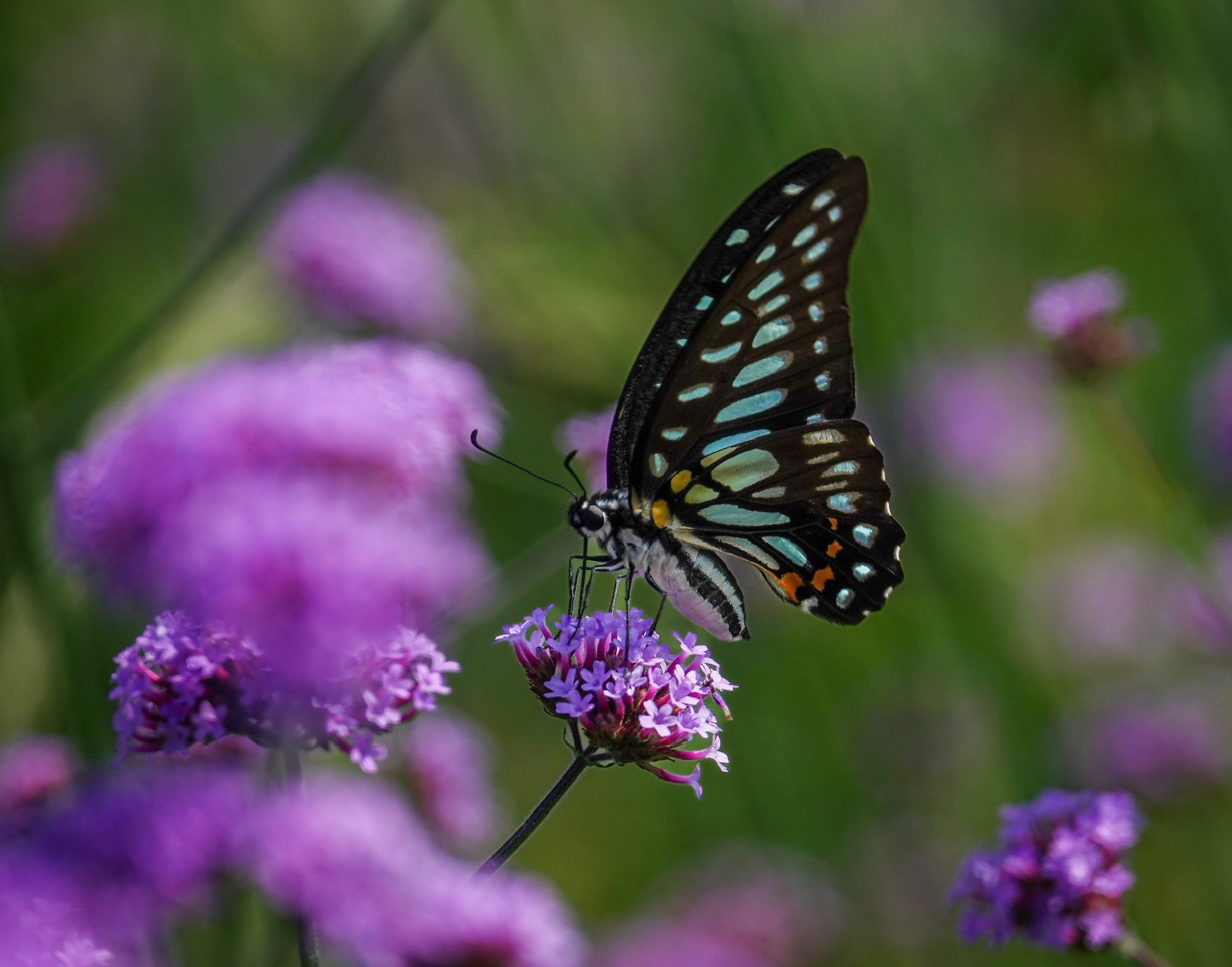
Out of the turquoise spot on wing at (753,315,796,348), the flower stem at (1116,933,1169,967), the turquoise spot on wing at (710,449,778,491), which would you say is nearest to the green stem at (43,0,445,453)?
the turquoise spot on wing at (753,315,796,348)

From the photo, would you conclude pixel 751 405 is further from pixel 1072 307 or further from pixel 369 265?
pixel 369 265

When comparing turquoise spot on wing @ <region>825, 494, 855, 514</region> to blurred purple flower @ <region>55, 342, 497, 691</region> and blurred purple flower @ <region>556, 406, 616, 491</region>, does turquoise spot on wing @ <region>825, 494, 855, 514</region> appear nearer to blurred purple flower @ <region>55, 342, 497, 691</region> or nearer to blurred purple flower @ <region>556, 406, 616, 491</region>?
blurred purple flower @ <region>556, 406, 616, 491</region>

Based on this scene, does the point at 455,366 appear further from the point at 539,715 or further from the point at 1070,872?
the point at 539,715

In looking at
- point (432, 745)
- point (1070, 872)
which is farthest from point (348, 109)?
point (1070, 872)

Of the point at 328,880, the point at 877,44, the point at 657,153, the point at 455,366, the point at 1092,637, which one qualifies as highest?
the point at 877,44

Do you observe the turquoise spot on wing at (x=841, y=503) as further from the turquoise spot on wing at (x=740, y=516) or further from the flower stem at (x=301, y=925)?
the flower stem at (x=301, y=925)

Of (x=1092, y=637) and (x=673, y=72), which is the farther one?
(x=673, y=72)

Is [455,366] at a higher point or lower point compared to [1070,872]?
higher
